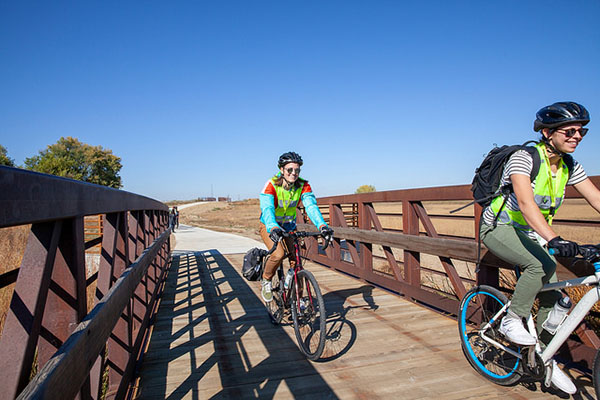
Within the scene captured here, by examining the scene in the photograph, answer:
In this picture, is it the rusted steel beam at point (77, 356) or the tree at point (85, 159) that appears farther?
the tree at point (85, 159)

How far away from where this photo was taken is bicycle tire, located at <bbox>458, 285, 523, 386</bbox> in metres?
3.18

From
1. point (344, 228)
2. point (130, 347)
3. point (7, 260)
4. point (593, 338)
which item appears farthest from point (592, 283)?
point (344, 228)

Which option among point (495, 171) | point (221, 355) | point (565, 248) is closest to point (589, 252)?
point (565, 248)

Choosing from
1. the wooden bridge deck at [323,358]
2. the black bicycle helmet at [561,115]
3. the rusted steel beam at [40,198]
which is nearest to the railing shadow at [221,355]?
the wooden bridge deck at [323,358]

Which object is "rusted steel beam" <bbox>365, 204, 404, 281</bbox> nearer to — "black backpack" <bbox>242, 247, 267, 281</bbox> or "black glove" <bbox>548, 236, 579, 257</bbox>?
"black backpack" <bbox>242, 247, 267, 281</bbox>

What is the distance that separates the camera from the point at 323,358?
12.6 feet

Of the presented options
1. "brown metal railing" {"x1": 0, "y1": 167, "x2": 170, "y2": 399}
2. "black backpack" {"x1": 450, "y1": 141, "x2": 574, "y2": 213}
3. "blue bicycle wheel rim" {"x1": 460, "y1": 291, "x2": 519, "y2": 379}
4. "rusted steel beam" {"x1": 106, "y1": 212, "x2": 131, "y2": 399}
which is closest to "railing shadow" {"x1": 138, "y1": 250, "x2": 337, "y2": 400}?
"rusted steel beam" {"x1": 106, "y1": 212, "x2": 131, "y2": 399}

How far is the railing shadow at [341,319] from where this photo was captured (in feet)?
13.4

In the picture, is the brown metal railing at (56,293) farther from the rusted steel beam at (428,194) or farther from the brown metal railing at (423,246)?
the rusted steel beam at (428,194)

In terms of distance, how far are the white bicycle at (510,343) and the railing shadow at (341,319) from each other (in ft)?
3.84

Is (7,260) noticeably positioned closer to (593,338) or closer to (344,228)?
(593,338)

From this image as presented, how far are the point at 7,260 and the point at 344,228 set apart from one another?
17.9 ft

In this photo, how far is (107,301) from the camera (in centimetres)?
234

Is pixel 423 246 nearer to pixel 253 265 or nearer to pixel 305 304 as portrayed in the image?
pixel 305 304
